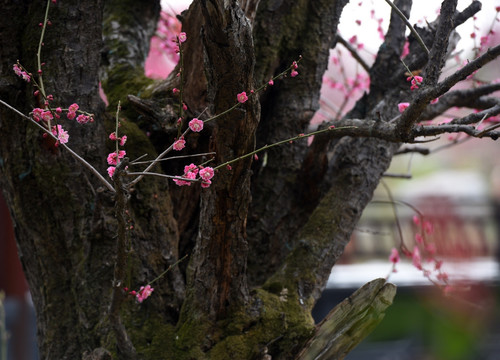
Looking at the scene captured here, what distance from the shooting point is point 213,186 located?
6.12 ft

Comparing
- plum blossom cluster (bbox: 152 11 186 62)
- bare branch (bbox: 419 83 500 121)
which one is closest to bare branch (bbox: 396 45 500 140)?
bare branch (bbox: 419 83 500 121)

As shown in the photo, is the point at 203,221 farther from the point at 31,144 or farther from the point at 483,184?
the point at 483,184

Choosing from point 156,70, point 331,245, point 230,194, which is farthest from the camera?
point 156,70

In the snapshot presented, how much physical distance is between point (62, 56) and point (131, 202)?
72cm

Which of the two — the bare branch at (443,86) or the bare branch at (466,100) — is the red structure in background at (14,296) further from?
the bare branch at (443,86)

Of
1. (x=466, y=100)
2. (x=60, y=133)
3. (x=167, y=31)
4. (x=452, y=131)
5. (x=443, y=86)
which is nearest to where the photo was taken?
(x=443, y=86)

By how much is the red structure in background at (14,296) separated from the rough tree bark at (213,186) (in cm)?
467

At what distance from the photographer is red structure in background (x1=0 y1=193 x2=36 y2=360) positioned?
6496 mm

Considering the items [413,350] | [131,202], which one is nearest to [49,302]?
[131,202]

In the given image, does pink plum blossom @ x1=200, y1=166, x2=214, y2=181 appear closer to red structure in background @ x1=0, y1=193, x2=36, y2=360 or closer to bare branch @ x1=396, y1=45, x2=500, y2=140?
bare branch @ x1=396, y1=45, x2=500, y2=140

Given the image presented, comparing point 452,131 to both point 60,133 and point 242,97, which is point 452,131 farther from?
point 60,133

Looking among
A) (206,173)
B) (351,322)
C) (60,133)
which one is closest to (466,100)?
(351,322)

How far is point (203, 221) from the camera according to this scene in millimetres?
1985

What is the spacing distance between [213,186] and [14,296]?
6090mm
